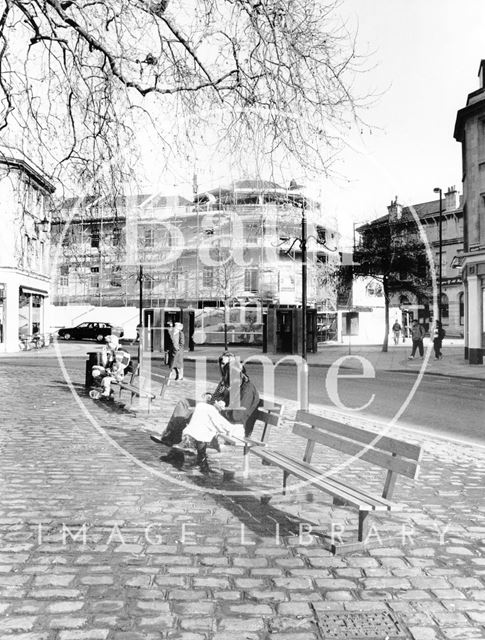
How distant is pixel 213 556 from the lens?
178 inches

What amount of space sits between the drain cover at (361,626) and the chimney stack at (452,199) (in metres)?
68.9

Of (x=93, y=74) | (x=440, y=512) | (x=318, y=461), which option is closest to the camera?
(x=440, y=512)

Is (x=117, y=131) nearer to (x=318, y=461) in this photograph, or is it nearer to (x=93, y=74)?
(x=93, y=74)

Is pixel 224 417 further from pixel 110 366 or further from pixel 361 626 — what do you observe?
pixel 110 366

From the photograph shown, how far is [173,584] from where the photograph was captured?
4023 millimetres

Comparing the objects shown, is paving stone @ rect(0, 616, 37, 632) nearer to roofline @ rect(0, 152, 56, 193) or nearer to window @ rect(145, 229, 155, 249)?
roofline @ rect(0, 152, 56, 193)

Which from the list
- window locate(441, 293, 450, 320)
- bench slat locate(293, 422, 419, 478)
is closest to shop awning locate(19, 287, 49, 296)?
bench slat locate(293, 422, 419, 478)

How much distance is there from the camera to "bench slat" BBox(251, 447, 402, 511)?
4566 millimetres

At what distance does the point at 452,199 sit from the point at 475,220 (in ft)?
148

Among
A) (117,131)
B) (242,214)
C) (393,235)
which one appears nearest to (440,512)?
(117,131)

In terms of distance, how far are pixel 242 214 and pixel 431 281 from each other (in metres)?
13.5

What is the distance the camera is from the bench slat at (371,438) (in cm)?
487

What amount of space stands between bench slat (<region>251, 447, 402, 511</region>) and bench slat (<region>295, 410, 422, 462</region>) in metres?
0.39

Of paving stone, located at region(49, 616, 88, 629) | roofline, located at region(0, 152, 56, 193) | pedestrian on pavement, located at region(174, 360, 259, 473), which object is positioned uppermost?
roofline, located at region(0, 152, 56, 193)
